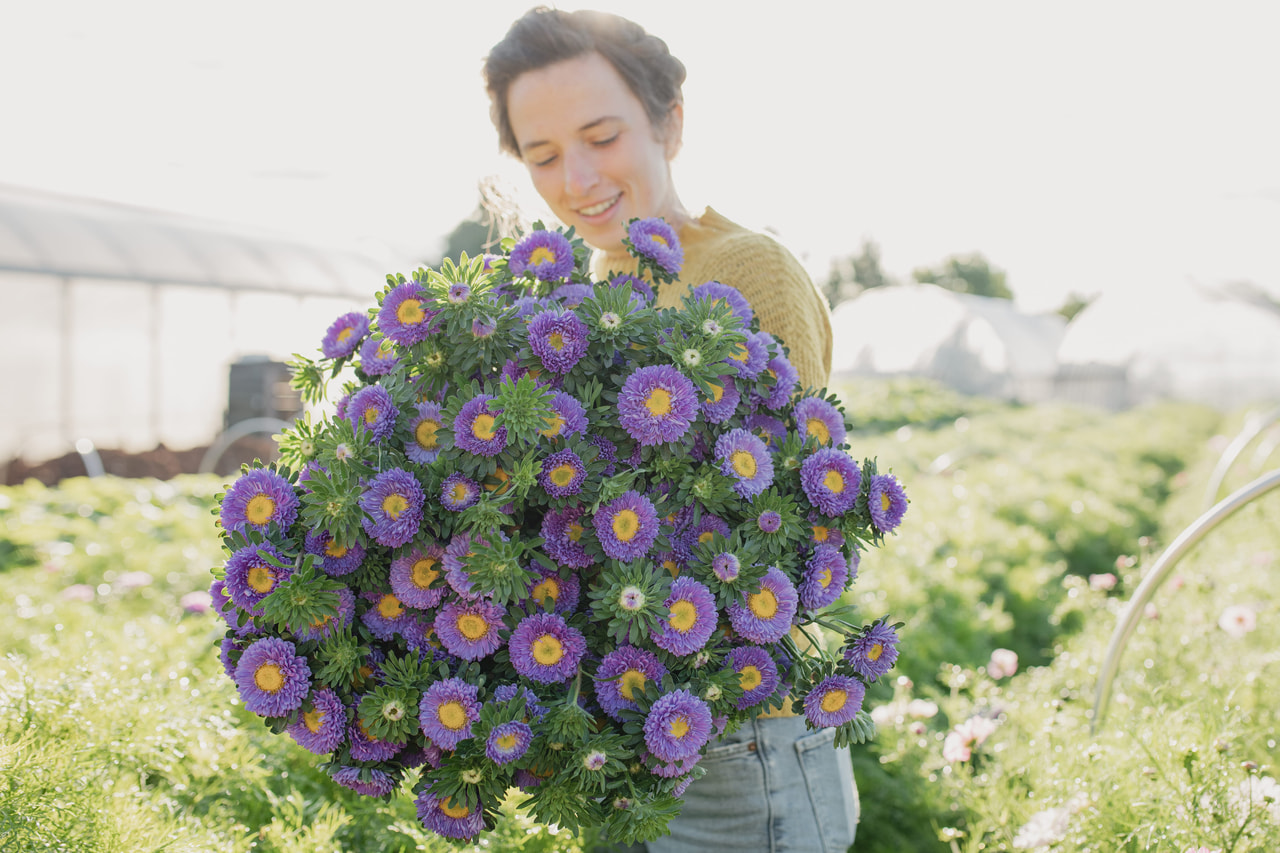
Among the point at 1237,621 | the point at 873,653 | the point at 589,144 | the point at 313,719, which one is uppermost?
the point at 589,144

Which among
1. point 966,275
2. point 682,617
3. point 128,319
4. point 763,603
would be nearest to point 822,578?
point 763,603

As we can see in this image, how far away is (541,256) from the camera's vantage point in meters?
1.23

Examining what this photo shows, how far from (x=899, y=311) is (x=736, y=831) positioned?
24.6 metres

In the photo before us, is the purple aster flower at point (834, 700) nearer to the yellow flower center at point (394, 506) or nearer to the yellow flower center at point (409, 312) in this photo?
the yellow flower center at point (394, 506)

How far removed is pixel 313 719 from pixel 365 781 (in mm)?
99

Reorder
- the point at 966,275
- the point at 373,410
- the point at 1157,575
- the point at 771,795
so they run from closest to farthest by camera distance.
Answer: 1. the point at 373,410
2. the point at 771,795
3. the point at 1157,575
4. the point at 966,275

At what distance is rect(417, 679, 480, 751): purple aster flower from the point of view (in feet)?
3.20

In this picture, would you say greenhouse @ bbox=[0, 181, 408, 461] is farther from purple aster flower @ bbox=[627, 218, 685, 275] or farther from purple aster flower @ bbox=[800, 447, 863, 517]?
purple aster flower @ bbox=[800, 447, 863, 517]

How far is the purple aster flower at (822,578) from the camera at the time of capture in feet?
3.65

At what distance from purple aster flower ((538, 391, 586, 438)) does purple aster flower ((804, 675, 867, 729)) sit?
16.4 inches

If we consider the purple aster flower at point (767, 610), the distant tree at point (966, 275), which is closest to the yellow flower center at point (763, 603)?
the purple aster flower at point (767, 610)

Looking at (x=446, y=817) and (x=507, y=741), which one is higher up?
(x=507, y=741)

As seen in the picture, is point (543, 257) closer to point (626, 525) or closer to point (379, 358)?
point (379, 358)

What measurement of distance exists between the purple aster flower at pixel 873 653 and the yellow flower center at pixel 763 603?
13 cm
